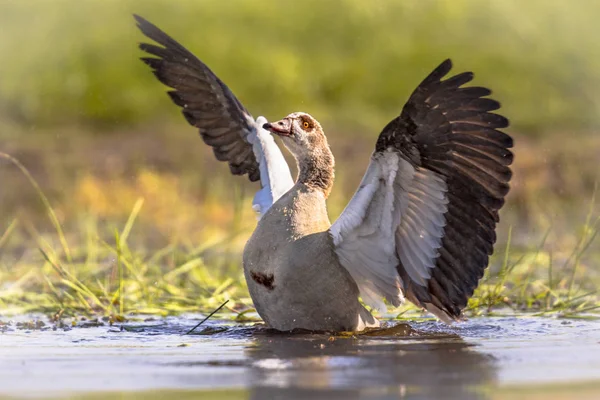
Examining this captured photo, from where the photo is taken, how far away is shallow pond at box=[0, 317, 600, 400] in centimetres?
511

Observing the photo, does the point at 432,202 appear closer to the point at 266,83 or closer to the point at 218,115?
the point at 218,115

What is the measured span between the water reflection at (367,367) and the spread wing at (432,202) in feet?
1.13

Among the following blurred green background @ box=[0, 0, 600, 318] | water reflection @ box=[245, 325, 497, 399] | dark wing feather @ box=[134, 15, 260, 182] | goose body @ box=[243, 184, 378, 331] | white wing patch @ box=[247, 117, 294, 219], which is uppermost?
blurred green background @ box=[0, 0, 600, 318]

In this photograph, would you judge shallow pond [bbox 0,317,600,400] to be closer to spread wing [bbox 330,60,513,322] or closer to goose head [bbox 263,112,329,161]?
spread wing [bbox 330,60,513,322]

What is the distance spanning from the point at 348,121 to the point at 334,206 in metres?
6.32

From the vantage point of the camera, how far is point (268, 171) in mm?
8195

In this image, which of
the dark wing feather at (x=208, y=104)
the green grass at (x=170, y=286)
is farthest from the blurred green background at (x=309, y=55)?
the dark wing feather at (x=208, y=104)

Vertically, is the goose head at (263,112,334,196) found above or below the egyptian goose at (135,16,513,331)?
above

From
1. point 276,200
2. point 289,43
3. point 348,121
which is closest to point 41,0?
point 289,43

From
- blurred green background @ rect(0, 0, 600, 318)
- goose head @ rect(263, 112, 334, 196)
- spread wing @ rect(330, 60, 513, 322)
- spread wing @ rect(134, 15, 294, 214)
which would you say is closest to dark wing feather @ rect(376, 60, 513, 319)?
spread wing @ rect(330, 60, 513, 322)

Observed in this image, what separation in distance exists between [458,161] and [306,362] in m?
1.56

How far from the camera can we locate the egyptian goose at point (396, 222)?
21.6 feet

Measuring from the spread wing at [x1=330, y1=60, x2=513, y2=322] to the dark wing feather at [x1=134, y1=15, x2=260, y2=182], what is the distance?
5.84 ft

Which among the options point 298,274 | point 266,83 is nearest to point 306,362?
point 298,274
